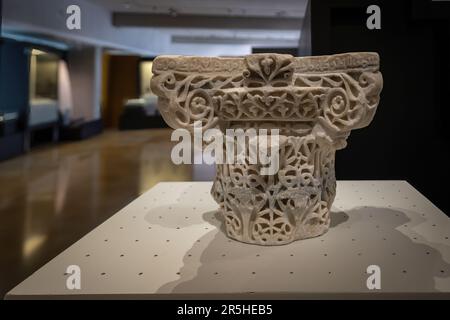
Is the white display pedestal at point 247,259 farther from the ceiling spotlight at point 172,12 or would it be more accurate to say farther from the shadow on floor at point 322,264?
the ceiling spotlight at point 172,12

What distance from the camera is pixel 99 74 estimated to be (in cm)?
784

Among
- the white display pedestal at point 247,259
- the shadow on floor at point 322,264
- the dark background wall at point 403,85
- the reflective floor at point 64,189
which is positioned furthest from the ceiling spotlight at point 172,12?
the shadow on floor at point 322,264

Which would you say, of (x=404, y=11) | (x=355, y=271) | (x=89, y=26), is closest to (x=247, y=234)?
(x=355, y=271)

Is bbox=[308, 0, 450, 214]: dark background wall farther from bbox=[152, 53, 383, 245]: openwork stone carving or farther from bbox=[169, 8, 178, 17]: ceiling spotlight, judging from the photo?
bbox=[169, 8, 178, 17]: ceiling spotlight

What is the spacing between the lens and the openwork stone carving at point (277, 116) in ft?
4.95

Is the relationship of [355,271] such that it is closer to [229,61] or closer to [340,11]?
[229,61]

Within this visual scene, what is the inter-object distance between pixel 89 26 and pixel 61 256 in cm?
535

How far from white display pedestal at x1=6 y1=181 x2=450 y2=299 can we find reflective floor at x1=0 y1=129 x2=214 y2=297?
645 millimetres

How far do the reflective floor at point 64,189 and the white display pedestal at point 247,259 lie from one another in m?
0.64

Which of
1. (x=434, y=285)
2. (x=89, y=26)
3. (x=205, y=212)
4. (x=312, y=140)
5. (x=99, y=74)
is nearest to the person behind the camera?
(x=434, y=285)

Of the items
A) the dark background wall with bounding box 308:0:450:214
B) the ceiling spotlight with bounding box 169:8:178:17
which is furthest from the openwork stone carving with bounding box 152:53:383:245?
the ceiling spotlight with bounding box 169:8:178:17

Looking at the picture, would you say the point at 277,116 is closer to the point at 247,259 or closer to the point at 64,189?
the point at 247,259

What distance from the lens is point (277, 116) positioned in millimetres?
1481

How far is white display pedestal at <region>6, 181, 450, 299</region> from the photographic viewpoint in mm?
1154
